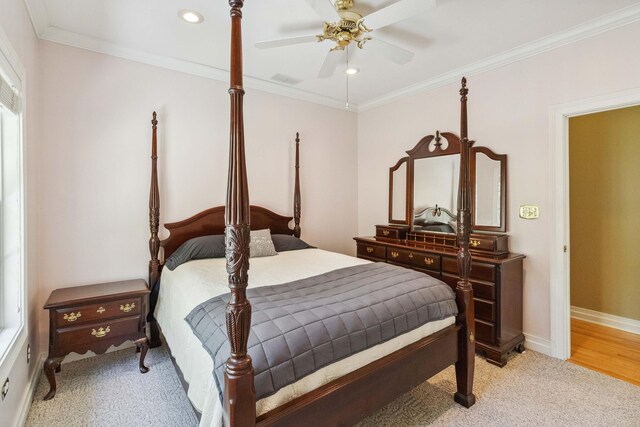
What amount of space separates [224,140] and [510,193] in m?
3.06

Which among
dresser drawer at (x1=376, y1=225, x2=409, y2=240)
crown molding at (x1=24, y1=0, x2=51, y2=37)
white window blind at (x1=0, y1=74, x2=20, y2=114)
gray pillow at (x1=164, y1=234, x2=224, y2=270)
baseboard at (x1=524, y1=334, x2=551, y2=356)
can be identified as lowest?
baseboard at (x1=524, y1=334, x2=551, y2=356)

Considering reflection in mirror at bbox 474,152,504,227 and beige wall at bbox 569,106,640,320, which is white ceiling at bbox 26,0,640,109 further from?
beige wall at bbox 569,106,640,320

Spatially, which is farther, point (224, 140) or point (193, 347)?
point (224, 140)

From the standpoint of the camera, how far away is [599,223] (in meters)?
3.63

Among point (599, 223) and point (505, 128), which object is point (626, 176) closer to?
point (599, 223)

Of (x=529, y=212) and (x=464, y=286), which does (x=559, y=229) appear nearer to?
(x=529, y=212)

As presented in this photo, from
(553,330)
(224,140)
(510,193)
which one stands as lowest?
(553,330)

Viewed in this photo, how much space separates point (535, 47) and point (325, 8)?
7.05ft

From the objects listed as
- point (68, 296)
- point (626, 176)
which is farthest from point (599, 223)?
point (68, 296)

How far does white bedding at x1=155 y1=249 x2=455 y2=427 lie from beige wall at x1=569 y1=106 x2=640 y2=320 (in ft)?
8.90

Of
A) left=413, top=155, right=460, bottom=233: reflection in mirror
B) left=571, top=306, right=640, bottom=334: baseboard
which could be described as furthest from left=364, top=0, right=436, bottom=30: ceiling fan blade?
left=571, top=306, right=640, bottom=334: baseboard

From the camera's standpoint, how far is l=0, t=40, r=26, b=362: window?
1.97 m

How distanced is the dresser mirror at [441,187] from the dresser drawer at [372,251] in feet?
1.85

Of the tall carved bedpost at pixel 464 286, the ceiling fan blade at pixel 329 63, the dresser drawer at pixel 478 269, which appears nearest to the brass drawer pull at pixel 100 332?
the tall carved bedpost at pixel 464 286
